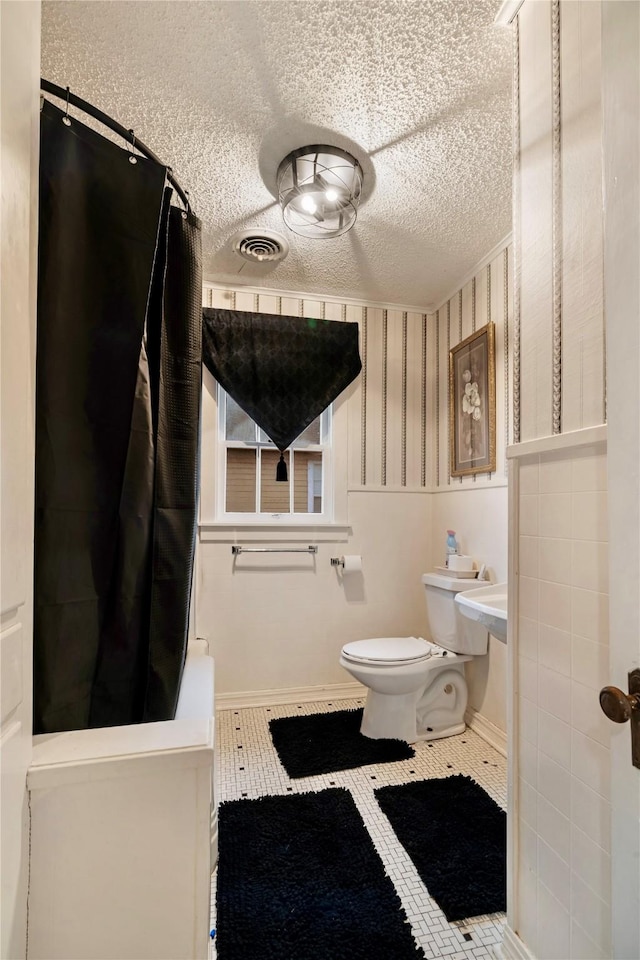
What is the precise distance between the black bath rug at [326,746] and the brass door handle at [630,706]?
159cm

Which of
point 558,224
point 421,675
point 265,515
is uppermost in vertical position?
point 558,224

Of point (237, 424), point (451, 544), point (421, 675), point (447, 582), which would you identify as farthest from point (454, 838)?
point (237, 424)

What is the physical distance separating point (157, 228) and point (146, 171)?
0.42 ft

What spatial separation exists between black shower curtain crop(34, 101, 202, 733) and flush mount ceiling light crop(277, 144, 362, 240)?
33.5 inches

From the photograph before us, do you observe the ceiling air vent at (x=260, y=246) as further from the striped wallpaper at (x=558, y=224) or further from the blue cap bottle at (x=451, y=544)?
the blue cap bottle at (x=451, y=544)

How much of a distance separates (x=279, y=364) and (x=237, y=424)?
1.46ft

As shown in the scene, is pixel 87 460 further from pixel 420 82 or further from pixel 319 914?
pixel 420 82

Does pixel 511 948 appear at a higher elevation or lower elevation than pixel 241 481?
lower

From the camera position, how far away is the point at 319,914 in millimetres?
1266

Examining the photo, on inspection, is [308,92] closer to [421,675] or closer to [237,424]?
[237,424]

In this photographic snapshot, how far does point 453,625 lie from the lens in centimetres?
227

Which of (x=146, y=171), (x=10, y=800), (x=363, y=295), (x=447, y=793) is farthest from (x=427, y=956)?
(x=363, y=295)

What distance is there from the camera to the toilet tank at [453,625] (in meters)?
2.25

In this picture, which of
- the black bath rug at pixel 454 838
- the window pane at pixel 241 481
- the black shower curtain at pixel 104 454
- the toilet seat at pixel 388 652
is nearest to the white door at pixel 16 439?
the black shower curtain at pixel 104 454
